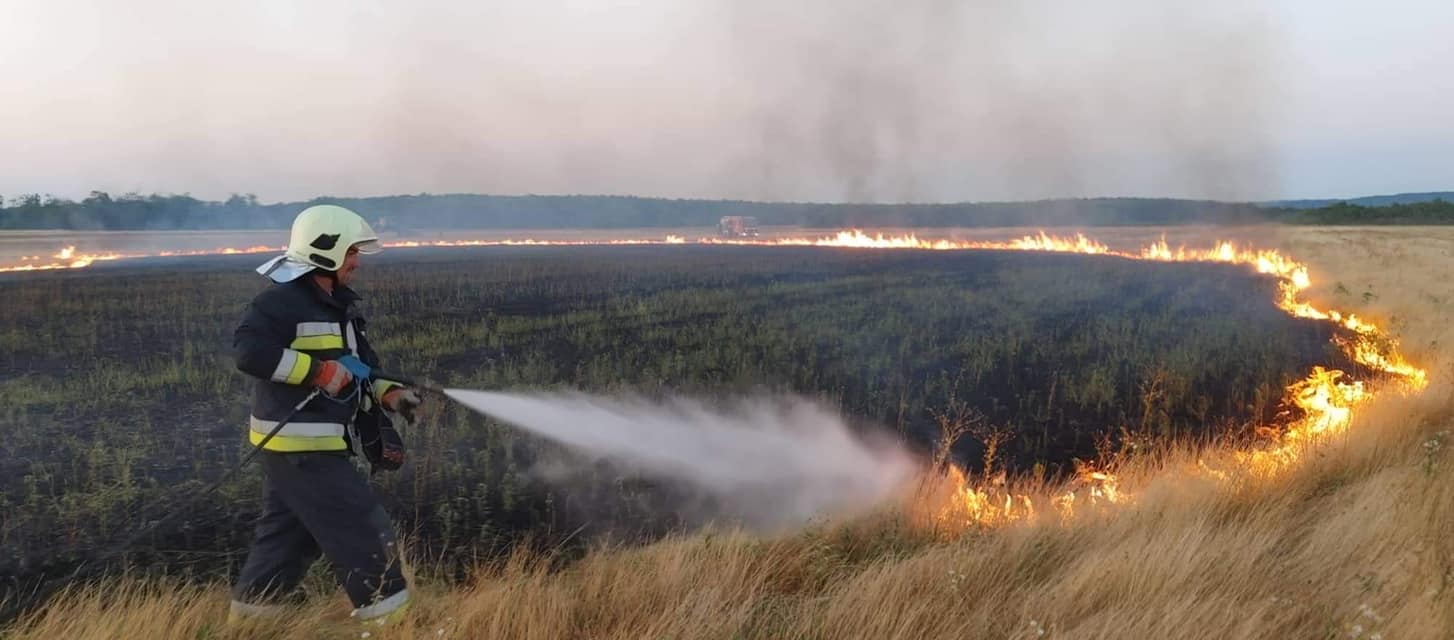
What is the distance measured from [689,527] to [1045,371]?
7.46 m

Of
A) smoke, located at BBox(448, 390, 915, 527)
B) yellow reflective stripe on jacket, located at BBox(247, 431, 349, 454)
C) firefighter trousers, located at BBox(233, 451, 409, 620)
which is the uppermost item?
yellow reflective stripe on jacket, located at BBox(247, 431, 349, 454)

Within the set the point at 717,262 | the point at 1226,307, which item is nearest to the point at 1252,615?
the point at 1226,307

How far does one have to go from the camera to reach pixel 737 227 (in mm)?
72875

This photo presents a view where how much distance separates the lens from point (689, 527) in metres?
6.36

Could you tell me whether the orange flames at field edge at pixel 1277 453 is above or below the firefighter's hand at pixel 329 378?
below

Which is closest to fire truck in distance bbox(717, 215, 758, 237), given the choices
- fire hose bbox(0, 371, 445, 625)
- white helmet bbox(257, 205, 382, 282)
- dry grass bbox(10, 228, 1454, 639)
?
fire hose bbox(0, 371, 445, 625)

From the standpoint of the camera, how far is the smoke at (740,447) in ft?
23.4

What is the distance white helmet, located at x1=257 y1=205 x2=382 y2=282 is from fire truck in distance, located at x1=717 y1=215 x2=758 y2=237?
224 feet

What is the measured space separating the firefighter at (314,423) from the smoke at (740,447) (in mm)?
2956

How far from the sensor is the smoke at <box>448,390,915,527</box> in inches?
281

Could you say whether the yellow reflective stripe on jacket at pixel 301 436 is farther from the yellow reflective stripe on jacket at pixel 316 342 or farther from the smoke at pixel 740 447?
the smoke at pixel 740 447

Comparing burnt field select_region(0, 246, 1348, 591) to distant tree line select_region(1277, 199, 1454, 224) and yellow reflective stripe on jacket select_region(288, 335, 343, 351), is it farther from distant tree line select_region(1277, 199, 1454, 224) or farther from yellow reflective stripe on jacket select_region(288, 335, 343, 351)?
distant tree line select_region(1277, 199, 1454, 224)

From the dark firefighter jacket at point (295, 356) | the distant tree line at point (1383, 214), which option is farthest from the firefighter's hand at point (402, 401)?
the distant tree line at point (1383, 214)

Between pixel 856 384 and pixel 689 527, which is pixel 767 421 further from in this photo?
pixel 689 527
